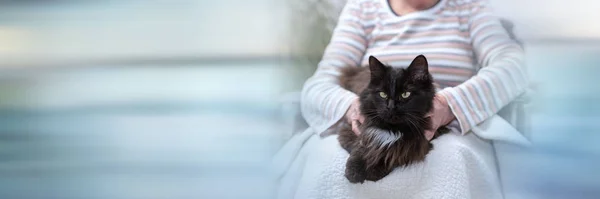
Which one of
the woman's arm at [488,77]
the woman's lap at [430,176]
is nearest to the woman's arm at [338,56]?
the woman's lap at [430,176]

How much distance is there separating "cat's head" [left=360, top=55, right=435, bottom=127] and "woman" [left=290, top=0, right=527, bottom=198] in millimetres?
46

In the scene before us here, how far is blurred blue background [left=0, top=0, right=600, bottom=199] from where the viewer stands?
1354 mm

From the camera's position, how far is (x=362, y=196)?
3.88ft

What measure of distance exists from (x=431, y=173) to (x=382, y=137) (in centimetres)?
12

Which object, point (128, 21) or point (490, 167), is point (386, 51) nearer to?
point (490, 167)

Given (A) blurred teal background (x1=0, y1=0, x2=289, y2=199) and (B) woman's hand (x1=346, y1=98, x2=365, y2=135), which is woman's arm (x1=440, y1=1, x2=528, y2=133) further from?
(A) blurred teal background (x1=0, y1=0, x2=289, y2=199)

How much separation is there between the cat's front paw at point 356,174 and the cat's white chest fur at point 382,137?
6cm

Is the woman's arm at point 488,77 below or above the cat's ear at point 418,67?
below

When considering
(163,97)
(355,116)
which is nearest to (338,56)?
(355,116)

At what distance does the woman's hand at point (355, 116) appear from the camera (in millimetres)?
1218

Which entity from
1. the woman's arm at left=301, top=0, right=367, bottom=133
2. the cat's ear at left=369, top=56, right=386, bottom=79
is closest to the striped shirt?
the woman's arm at left=301, top=0, right=367, bottom=133

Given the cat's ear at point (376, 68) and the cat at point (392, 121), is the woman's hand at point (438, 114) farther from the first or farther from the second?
the cat's ear at point (376, 68)

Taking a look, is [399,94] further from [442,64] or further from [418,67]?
[442,64]

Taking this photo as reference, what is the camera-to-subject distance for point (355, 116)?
4.06 feet
